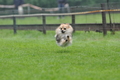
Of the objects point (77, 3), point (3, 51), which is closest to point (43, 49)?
point (3, 51)

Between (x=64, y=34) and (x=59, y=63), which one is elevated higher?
(x=64, y=34)

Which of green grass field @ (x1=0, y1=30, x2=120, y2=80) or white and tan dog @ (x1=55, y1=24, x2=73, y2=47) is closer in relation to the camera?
green grass field @ (x1=0, y1=30, x2=120, y2=80)

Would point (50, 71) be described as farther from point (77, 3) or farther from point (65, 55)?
point (77, 3)

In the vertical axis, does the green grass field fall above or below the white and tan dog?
below

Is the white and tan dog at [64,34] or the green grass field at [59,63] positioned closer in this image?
the green grass field at [59,63]

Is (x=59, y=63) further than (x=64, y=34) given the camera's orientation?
No

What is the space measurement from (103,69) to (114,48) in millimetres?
3895

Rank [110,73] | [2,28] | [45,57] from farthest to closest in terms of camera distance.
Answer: [2,28] → [45,57] → [110,73]

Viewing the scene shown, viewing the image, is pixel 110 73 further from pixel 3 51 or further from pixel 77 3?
pixel 77 3

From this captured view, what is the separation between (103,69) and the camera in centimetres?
784

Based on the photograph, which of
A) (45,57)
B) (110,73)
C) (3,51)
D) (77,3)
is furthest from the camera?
(77,3)

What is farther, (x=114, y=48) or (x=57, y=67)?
(x=114, y=48)

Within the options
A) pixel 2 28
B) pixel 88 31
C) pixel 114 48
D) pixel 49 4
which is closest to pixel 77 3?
pixel 49 4

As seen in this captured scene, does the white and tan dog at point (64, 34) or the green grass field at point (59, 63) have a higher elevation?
the white and tan dog at point (64, 34)
